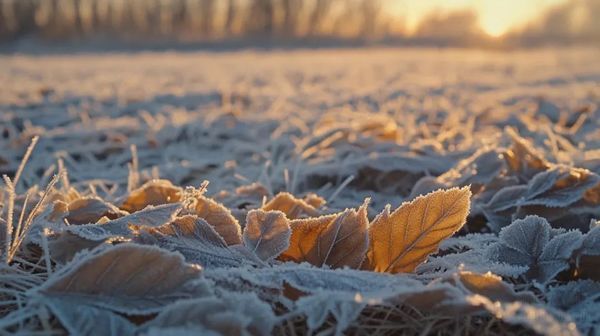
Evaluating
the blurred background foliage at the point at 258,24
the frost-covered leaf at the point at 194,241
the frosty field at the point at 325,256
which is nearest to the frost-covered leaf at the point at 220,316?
the frosty field at the point at 325,256

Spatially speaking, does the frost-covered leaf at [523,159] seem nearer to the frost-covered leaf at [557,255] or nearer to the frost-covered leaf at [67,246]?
the frost-covered leaf at [557,255]

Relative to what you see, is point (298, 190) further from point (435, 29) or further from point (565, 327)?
point (435, 29)

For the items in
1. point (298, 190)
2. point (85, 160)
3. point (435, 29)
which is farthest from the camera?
point (435, 29)

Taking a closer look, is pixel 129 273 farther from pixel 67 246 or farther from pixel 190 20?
pixel 190 20

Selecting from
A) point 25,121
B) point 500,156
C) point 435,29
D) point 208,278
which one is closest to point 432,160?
point 500,156

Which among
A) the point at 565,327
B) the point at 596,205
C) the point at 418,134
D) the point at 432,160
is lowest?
the point at 418,134

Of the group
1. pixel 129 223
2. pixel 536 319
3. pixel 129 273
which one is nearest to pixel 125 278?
pixel 129 273
